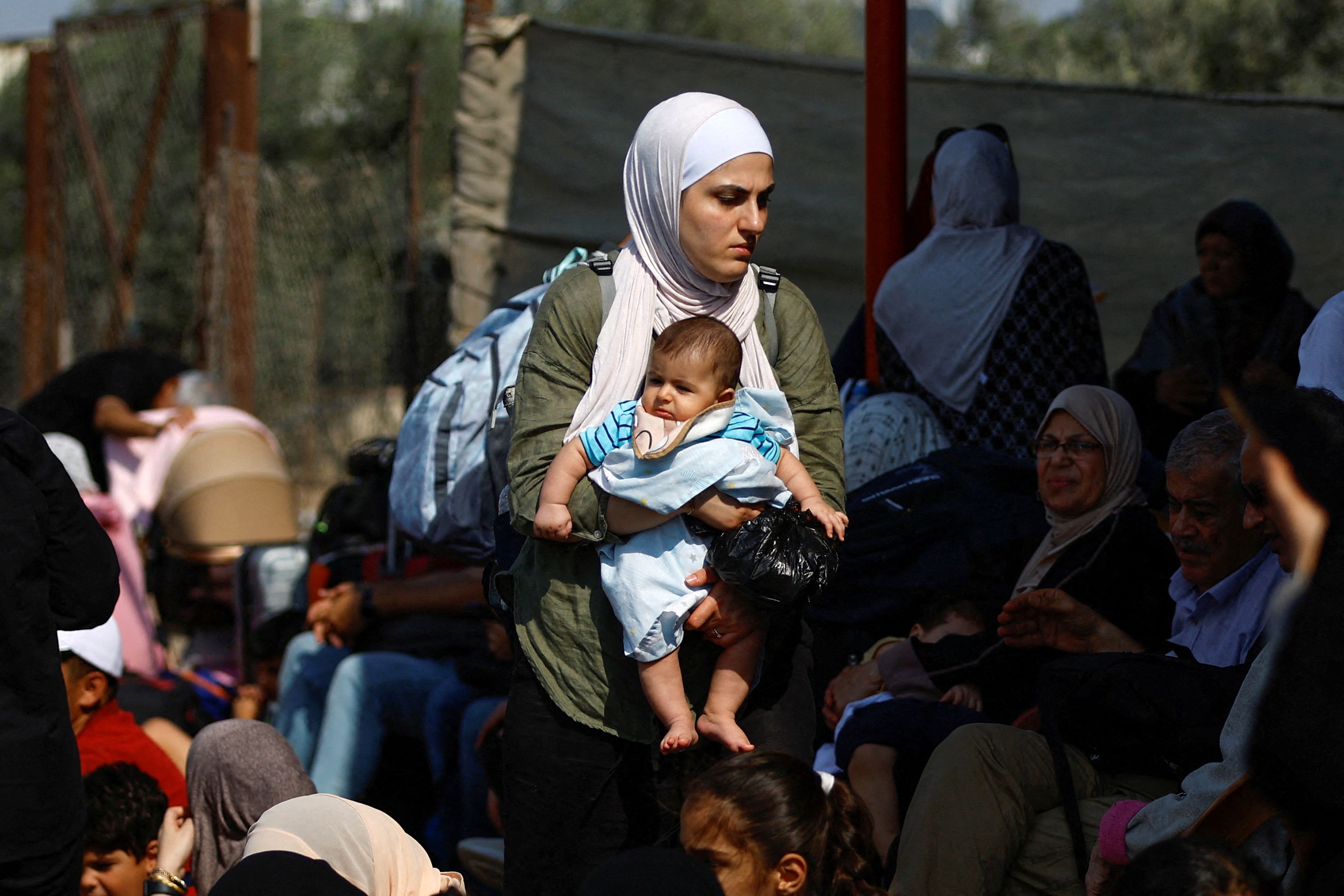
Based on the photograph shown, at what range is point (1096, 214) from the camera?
6.44 metres

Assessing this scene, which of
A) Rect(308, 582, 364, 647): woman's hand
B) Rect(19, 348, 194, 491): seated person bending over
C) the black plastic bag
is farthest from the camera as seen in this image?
Rect(19, 348, 194, 491): seated person bending over

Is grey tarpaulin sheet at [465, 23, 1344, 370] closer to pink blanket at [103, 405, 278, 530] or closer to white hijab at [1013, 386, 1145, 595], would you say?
pink blanket at [103, 405, 278, 530]

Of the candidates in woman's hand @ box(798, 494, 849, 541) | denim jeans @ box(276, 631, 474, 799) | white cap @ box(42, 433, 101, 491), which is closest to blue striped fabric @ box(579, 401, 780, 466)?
woman's hand @ box(798, 494, 849, 541)

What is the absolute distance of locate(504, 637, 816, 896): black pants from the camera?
2586 millimetres

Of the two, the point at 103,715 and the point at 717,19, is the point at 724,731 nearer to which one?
the point at 103,715

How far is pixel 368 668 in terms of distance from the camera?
4621mm

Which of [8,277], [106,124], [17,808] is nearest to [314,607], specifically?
[17,808]

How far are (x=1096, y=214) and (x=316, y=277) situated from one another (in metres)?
4.74

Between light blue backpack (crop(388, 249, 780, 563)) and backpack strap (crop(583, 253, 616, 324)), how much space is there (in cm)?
81

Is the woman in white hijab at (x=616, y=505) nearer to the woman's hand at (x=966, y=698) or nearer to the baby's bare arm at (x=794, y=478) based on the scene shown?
the baby's bare arm at (x=794, y=478)

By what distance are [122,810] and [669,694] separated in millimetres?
1587

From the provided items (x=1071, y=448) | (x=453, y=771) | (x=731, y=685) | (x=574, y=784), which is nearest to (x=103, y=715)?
(x=453, y=771)

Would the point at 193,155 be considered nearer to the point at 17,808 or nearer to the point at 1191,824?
the point at 17,808

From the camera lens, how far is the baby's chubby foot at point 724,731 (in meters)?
2.53
